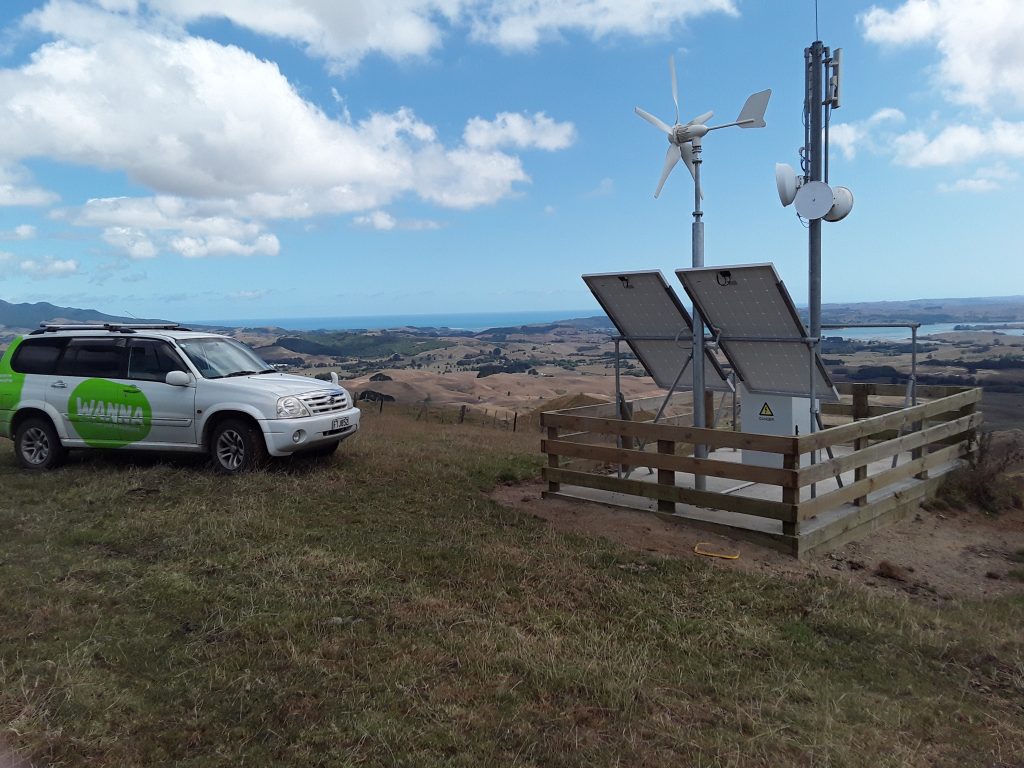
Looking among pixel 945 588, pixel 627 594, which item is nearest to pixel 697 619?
pixel 627 594

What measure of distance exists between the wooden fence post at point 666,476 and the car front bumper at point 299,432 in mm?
4375

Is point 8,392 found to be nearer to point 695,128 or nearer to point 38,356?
point 38,356

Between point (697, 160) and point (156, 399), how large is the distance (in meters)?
7.58

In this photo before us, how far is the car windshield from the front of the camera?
396 inches

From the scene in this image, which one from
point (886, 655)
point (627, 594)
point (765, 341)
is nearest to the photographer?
point (886, 655)

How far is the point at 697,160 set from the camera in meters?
9.64

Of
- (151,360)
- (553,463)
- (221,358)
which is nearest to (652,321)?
(553,463)

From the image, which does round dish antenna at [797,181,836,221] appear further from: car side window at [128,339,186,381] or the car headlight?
car side window at [128,339,186,381]

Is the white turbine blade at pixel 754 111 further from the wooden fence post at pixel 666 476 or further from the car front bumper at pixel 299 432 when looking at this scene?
the car front bumper at pixel 299 432

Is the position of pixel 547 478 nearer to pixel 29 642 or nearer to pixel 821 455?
pixel 821 455

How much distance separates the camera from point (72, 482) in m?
9.48

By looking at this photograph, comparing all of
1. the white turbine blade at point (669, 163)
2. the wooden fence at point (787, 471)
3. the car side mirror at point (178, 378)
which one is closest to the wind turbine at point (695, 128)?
the white turbine blade at point (669, 163)

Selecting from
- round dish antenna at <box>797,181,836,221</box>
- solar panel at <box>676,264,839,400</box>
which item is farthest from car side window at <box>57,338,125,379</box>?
round dish antenna at <box>797,181,836,221</box>

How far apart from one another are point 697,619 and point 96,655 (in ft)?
12.6
